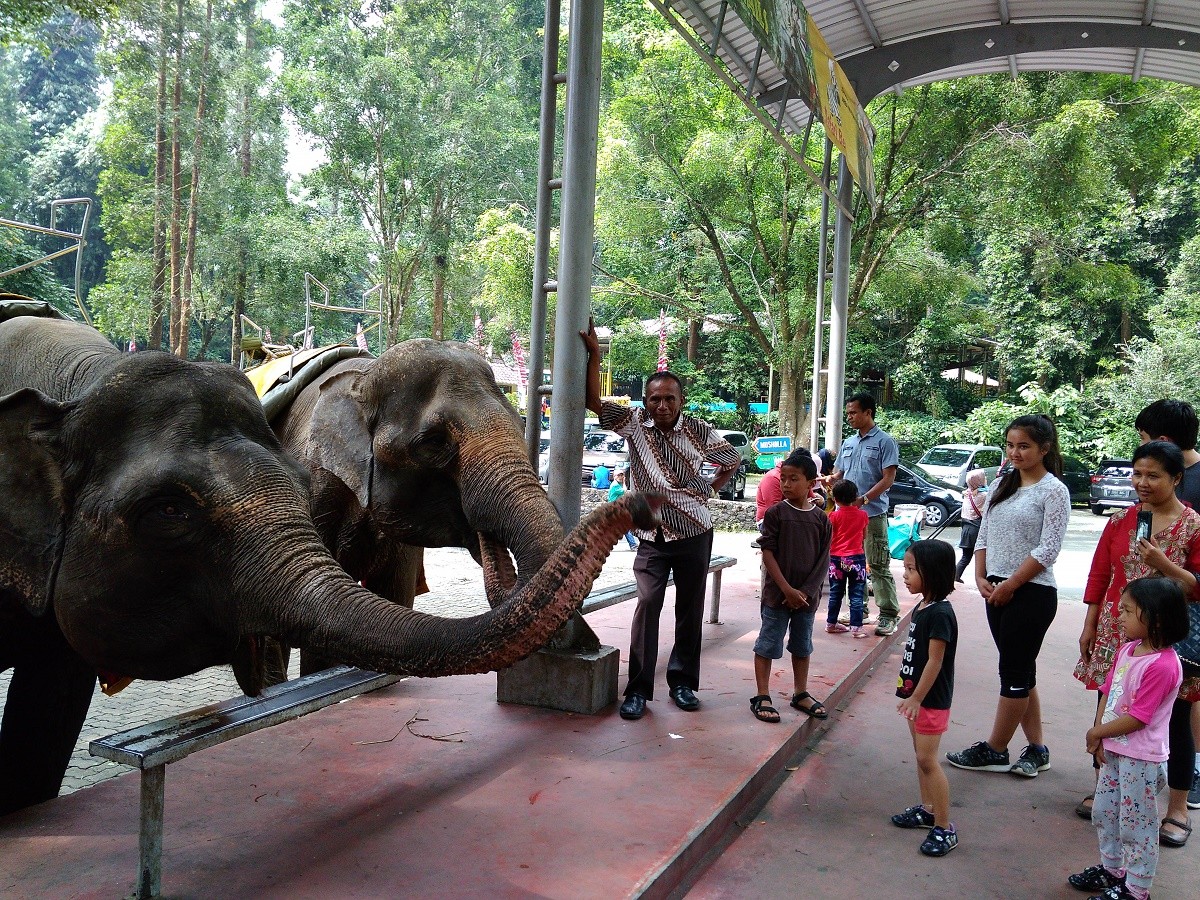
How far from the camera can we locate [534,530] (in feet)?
13.1

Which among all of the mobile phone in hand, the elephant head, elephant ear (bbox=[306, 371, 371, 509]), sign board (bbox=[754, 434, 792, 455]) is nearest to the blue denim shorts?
the elephant head

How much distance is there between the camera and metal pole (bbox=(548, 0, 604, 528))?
5.05 m

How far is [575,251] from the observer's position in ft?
16.9

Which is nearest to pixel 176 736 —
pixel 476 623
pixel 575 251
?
pixel 476 623

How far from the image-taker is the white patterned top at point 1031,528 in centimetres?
456

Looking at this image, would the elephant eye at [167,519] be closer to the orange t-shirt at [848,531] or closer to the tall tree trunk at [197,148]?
the orange t-shirt at [848,531]

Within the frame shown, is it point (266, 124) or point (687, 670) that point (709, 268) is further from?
point (687, 670)

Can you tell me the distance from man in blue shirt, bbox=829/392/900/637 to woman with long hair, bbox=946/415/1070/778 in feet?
7.69

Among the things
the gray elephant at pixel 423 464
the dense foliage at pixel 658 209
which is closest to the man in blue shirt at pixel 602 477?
the dense foliage at pixel 658 209

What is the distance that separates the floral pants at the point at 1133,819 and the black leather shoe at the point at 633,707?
2.22m

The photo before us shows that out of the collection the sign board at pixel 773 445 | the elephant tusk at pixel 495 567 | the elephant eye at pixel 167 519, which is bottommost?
the elephant tusk at pixel 495 567

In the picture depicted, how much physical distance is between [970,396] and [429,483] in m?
29.6

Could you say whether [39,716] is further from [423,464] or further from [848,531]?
[848,531]

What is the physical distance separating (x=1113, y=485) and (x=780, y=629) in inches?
727
